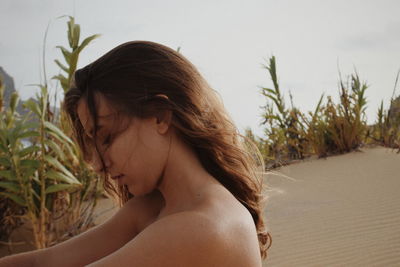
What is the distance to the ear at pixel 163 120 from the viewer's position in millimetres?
1190

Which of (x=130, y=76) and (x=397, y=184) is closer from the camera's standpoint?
(x=130, y=76)

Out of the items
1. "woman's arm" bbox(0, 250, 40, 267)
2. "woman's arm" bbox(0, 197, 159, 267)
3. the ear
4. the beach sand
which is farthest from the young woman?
the beach sand

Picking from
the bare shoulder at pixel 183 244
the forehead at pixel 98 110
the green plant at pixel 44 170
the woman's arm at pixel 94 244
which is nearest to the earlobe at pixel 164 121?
the forehead at pixel 98 110

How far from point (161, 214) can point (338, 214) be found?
9.32ft

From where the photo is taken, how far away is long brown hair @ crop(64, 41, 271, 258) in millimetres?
1210

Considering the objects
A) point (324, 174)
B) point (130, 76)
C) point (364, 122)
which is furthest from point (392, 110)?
point (130, 76)

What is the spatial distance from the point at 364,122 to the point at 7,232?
531 centimetres

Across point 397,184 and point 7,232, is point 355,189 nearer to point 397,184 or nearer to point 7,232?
point 397,184

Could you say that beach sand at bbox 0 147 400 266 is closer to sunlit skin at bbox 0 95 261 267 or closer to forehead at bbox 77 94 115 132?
sunlit skin at bbox 0 95 261 267

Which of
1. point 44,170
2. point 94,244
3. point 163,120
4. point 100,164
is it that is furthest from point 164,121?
point 44,170

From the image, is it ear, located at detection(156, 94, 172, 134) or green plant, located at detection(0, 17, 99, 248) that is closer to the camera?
ear, located at detection(156, 94, 172, 134)

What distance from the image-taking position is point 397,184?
15.4 feet

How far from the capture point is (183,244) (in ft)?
3.07

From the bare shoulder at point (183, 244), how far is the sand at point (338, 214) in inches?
32.5
